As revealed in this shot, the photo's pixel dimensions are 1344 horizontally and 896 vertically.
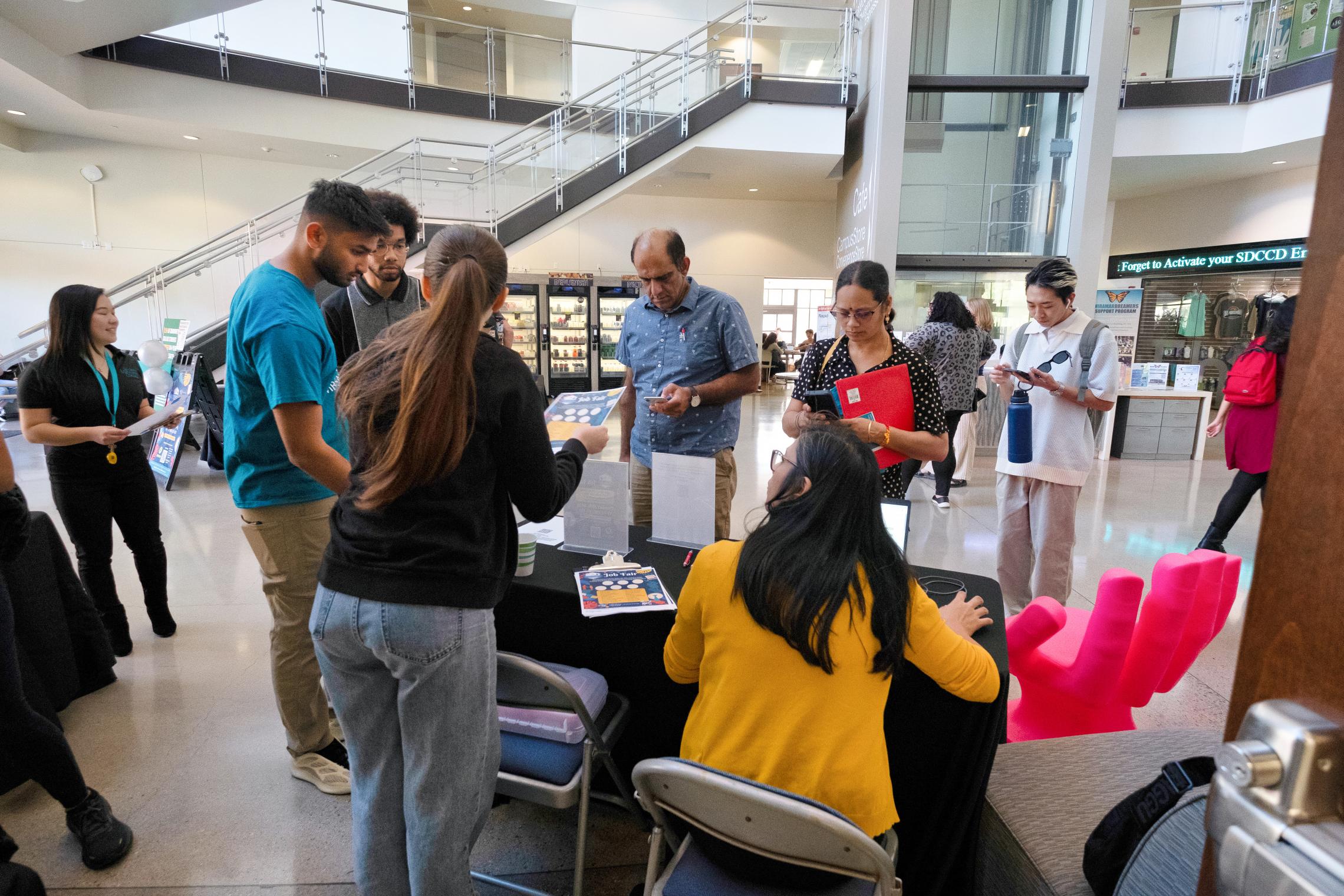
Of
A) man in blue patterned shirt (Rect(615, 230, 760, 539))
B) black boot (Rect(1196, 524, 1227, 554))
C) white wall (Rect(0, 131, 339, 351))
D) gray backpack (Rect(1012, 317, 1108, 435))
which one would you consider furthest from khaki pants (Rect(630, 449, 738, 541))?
white wall (Rect(0, 131, 339, 351))

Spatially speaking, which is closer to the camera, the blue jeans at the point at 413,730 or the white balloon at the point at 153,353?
the blue jeans at the point at 413,730

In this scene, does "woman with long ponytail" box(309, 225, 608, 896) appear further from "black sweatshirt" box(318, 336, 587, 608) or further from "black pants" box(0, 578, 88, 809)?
"black pants" box(0, 578, 88, 809)

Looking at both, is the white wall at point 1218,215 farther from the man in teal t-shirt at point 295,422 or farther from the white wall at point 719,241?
the man in teal t-shirt at point 295,422

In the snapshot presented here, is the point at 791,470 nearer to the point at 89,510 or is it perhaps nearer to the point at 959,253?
the point at 89,510

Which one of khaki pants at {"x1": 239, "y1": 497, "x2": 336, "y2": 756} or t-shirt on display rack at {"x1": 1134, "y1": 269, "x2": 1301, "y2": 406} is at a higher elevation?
t-shirt on display rack at {"x1": 1134, "y1": 269, "x2": 1301, "y2": 406}

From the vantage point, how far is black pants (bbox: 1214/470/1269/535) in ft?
12.7

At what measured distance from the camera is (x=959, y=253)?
26.4 feet

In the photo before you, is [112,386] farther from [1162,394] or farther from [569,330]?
[569,330]

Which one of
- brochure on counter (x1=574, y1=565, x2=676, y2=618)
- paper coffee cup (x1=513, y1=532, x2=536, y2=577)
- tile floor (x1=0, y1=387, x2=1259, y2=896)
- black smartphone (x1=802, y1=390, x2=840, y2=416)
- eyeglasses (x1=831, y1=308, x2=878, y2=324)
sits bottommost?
tile floor (x1=0, y1=387, x2=1259, y2=896)

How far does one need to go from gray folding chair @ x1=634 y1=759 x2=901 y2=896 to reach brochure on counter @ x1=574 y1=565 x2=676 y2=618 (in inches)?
Answer: 21.3

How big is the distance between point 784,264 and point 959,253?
5.98 metres

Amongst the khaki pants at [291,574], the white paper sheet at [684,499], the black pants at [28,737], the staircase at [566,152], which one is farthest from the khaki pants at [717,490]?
the staircase at [566,152]

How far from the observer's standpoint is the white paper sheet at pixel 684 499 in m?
2.04

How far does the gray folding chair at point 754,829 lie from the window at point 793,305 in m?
13.6
